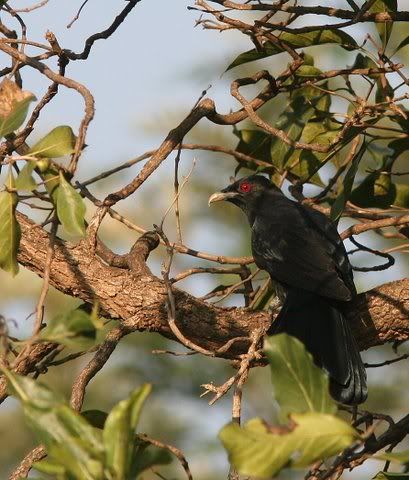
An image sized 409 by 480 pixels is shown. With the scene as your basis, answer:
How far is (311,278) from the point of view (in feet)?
17.1

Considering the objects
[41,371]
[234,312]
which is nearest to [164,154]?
[234,312]

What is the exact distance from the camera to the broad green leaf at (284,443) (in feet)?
6.39

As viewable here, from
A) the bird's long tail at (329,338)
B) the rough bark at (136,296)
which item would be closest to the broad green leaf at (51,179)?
the rough bark at (136,296)

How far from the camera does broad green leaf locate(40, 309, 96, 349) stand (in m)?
2.09

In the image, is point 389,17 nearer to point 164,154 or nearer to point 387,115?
point 387,115

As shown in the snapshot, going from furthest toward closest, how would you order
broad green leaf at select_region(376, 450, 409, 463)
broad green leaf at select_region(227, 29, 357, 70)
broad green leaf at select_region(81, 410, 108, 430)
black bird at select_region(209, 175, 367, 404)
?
broad green leaf at select_region(227, 29, 357, 70) → black bird at select_region(209, 175, 367, 404) → broad green leaf at select_region(81, 410, 108, 430) → broad green leaf at select_region(376, 450, 409, 463)

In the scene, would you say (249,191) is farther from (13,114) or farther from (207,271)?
(13,114)

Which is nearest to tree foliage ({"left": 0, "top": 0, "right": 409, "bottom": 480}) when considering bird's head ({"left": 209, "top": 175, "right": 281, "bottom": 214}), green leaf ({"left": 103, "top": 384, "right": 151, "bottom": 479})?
green leaf ({"left": 103, "top": 384, "right": 151, "bottom": 479})

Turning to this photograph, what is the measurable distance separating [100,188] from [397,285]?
18.8 ft

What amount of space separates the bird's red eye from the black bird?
75 mm

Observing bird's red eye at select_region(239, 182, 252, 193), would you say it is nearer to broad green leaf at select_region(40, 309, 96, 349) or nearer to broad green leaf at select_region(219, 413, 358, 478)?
broad green leaf at select_region(40, 309, 96, 349)

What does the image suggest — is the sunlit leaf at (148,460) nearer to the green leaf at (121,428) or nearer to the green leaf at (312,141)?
the green leaf at (121,428)

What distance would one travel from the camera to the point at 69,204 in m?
2.78

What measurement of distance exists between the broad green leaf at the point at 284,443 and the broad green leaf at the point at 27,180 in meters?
1.00
